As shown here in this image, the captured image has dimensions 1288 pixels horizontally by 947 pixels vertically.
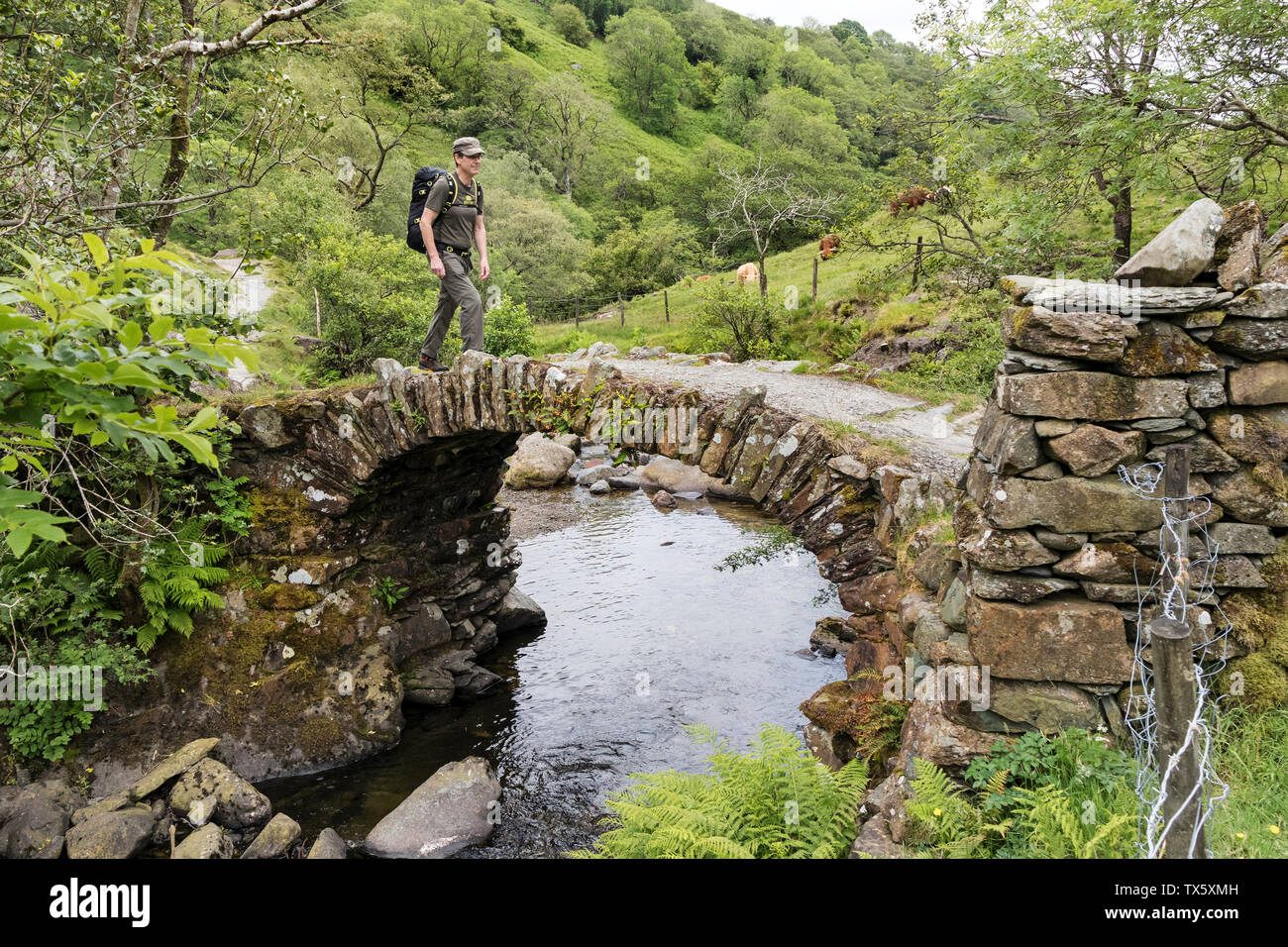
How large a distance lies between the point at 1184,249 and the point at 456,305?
281 inches

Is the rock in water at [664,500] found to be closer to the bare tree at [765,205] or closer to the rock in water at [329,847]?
the bare tree at [765,205]

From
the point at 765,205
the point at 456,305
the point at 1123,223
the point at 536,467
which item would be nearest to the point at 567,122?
the point at 765,205

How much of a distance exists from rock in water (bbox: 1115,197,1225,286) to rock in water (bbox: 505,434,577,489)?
17.3 meters

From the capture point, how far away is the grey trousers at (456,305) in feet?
26.5

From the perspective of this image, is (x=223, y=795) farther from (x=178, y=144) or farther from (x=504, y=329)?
(x=504, y=329)

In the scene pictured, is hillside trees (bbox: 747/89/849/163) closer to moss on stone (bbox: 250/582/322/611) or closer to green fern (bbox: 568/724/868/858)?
moss on stone (bbox: 250/582/322/611)

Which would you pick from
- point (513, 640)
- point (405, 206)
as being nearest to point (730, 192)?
point (405, 206)

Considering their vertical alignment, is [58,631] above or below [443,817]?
above

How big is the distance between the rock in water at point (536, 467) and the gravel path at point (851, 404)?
7746 mm

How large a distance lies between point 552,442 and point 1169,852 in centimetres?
1971

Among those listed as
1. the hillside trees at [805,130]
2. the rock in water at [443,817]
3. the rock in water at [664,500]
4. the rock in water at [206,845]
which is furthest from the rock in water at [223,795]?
the hillside trees at [805,130]

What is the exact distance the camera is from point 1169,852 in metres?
2.46

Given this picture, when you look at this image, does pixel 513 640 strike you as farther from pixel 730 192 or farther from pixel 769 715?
pixel 730 192

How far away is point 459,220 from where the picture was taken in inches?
314
